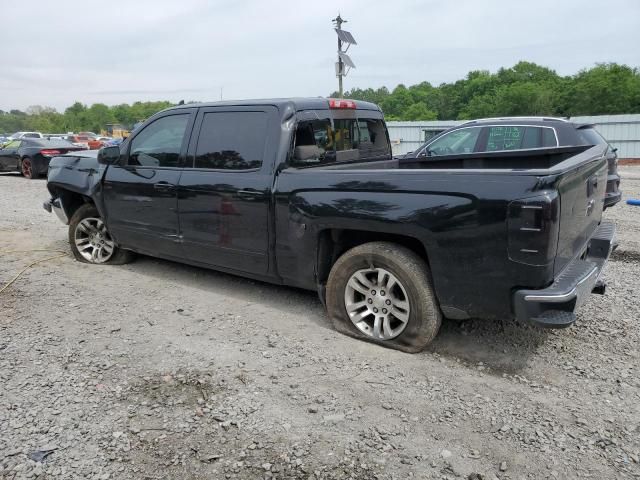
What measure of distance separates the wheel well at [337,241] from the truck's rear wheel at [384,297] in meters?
0.13

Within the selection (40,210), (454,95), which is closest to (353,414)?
(40,210)

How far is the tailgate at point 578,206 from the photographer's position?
318 centimetres

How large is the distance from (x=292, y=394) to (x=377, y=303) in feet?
3.24

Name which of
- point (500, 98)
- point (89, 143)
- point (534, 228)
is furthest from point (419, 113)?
point (534, 228)

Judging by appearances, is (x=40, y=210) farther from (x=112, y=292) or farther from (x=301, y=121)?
(x=301, y=121)

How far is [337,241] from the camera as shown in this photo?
13.5ft

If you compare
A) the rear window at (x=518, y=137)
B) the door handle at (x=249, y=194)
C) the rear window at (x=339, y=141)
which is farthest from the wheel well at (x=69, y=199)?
the rear window at (x=518, y=137)

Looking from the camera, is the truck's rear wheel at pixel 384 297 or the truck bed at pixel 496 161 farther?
the truck bed at pixel 496 161

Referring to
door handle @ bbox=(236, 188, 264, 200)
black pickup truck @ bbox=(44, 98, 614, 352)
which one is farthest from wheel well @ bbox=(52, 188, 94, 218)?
door handle @ bbox=(236, 188, 264, 200)

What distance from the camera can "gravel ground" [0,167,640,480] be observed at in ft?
8.66

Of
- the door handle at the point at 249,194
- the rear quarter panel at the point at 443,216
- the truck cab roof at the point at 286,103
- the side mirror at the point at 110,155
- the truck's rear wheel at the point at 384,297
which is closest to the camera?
the rear quarter panel at the point at 443,216

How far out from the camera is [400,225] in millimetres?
3545

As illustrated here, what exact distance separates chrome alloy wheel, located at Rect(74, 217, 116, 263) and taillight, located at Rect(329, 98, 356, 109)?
10.1 feet

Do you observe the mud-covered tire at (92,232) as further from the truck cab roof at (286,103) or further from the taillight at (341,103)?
the taillight at (341,103)
